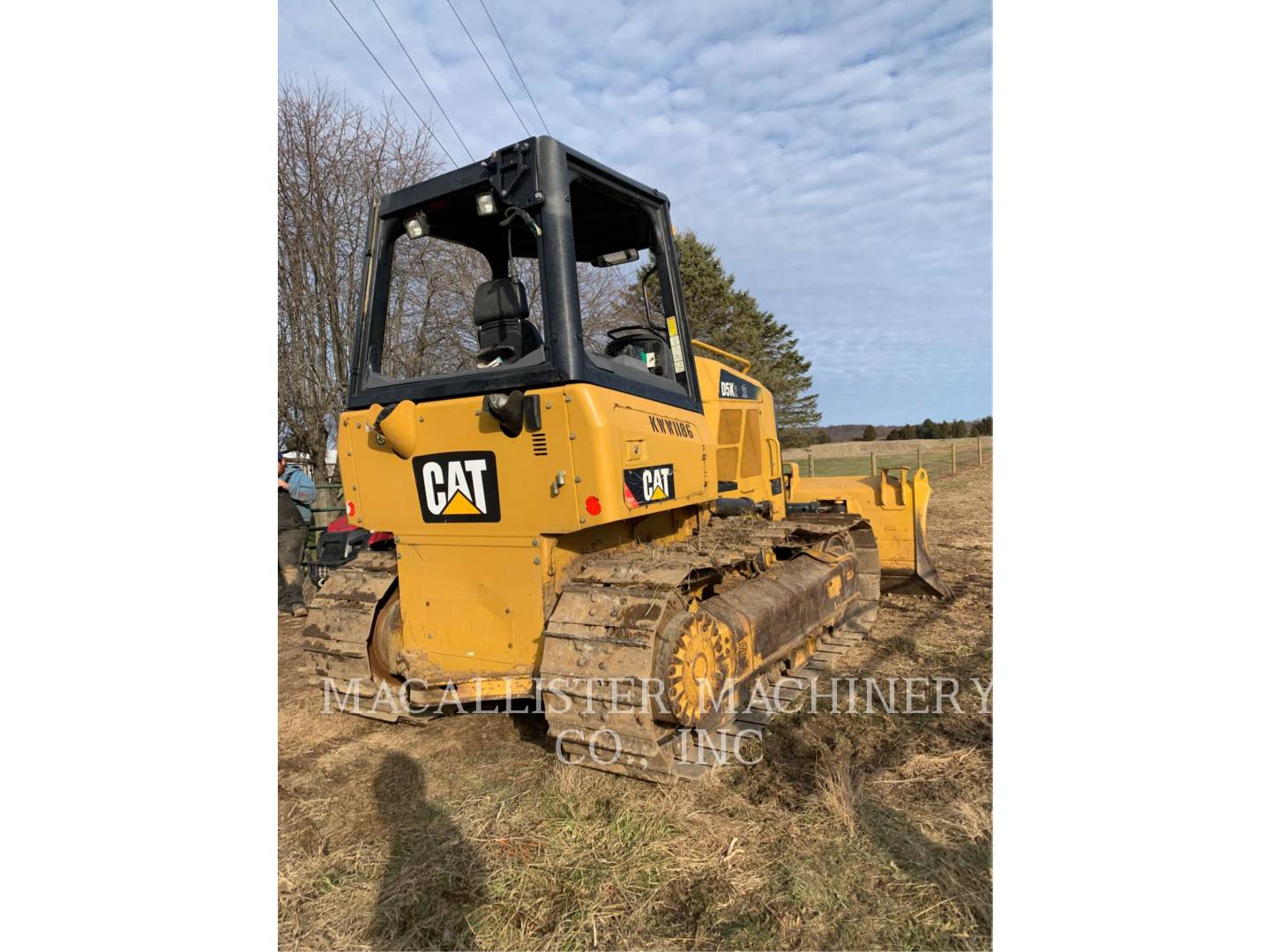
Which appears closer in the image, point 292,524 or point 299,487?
point 292,524

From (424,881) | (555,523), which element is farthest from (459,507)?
Result: (424,881)

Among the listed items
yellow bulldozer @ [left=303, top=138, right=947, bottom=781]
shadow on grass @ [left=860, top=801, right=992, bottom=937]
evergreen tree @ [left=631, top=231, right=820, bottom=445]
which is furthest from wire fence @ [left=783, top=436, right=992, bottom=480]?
shadow on grass @ [left=860, top=801, right=992, bottom=937]

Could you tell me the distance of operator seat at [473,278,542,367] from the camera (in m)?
3.65

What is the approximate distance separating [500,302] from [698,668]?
206 cm

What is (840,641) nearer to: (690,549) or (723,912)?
(690,549)

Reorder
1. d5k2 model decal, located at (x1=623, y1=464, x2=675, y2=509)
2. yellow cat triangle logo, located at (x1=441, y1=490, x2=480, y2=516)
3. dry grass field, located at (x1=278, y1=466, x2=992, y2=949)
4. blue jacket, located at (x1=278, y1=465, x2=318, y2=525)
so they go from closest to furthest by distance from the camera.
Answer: dry grass field, located at (x1=278, y1=466, x2=992, y2=949)
d5k2 model decal, located at (x1=623, y1=464, x2=675, y2=509)
yellow cat triangle logo, located at (x1=441, y1=490, x2=480, y2=516)
blue jacket, located at (x1=278, y1=465, x2=318, y2=525)

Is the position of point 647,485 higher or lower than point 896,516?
higher

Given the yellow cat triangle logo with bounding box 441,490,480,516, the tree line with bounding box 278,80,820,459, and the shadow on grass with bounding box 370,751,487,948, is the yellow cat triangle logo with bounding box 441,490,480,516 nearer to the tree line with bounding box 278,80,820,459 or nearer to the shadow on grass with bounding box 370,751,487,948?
the shadow on grass with bounding box 370,751,487,948

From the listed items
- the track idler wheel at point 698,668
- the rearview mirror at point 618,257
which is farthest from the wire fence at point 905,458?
the track idler wheel at point 698,668

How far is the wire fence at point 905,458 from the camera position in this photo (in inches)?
1031

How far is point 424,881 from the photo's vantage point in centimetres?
282

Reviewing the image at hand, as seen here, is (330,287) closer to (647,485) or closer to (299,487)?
(299,487)

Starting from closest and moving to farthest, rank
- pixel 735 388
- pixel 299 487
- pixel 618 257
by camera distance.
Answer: pixel 618 257, pixel 735 388, pixel 299 487

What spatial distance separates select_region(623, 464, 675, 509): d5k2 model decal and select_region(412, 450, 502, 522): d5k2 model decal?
64 centimetres
